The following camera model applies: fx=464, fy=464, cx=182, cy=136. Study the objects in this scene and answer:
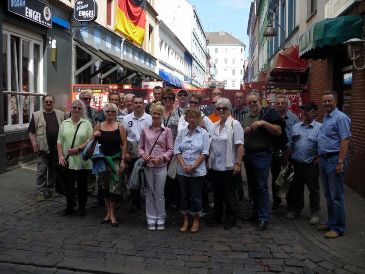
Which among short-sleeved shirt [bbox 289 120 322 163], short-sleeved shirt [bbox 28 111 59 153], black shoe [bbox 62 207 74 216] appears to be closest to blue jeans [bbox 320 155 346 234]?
short-sleeved shirt [bbox 289 120 322 163]

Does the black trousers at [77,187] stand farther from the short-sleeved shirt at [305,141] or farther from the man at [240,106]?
the short-sleeved shirt at [305,141]

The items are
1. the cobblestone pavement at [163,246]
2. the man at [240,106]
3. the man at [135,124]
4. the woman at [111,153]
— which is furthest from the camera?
the man at [240,106]

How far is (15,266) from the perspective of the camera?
16.5 feet

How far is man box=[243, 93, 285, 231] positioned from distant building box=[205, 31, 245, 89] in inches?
4677

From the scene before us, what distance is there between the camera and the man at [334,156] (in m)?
5.85

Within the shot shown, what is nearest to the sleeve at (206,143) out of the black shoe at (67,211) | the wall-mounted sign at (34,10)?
the black shoe at (67,211)

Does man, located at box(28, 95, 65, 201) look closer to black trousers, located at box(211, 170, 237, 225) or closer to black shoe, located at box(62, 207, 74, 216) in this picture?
black shoe, located at box(62, 207, 74, 216)

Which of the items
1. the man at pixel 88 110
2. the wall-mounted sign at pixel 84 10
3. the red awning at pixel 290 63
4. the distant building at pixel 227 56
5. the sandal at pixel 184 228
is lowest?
the sandal at pixel 184 228

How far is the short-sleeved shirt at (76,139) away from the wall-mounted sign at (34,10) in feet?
14.0

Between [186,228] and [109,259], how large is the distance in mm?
1472

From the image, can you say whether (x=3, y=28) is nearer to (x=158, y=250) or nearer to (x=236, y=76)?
(x=158, y=250)

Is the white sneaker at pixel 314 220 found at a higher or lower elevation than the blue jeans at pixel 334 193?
lower

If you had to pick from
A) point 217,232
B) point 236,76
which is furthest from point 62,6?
point 236,76

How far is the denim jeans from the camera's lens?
6320mm
